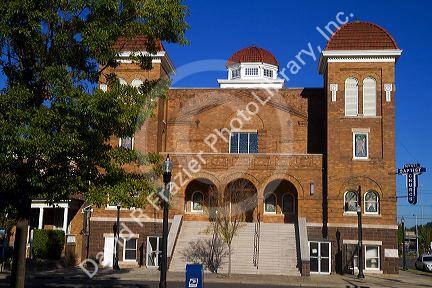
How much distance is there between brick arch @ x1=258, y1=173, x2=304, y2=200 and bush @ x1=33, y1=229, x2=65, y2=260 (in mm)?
12262

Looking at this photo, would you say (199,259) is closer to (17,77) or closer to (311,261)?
(311,261)

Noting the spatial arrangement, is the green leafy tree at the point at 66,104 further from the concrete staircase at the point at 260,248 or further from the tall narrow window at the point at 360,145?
the tall narrow window at the point at 360,145

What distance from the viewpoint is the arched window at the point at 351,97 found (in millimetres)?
34156

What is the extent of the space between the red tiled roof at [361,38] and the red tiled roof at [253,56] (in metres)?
17.8

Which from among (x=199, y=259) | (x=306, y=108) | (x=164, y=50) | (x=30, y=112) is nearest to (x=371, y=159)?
(x=306, y=108)

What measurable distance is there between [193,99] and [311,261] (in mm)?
13837

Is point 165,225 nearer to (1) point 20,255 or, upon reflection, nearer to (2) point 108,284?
(1) point 20,255

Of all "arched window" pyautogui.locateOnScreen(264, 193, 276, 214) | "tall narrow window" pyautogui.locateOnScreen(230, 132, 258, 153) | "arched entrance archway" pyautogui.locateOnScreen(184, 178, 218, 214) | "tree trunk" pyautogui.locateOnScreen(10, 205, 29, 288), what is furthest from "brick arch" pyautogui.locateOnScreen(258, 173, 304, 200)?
"tree trunk" pyautogui.locateOnScreen(10, 205, 29, 288)

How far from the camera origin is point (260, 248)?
103 ft

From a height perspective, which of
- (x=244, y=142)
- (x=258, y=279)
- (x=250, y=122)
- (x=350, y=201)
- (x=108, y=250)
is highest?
(x=250, y=122)

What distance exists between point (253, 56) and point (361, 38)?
19.2 metres

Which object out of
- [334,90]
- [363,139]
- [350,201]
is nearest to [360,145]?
[363,139]

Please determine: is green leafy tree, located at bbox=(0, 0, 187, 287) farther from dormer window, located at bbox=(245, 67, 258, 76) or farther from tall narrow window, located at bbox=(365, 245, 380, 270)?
dormer window, located at bbox=(245, 67, 258, 76)

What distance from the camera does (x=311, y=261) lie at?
32281 mm
